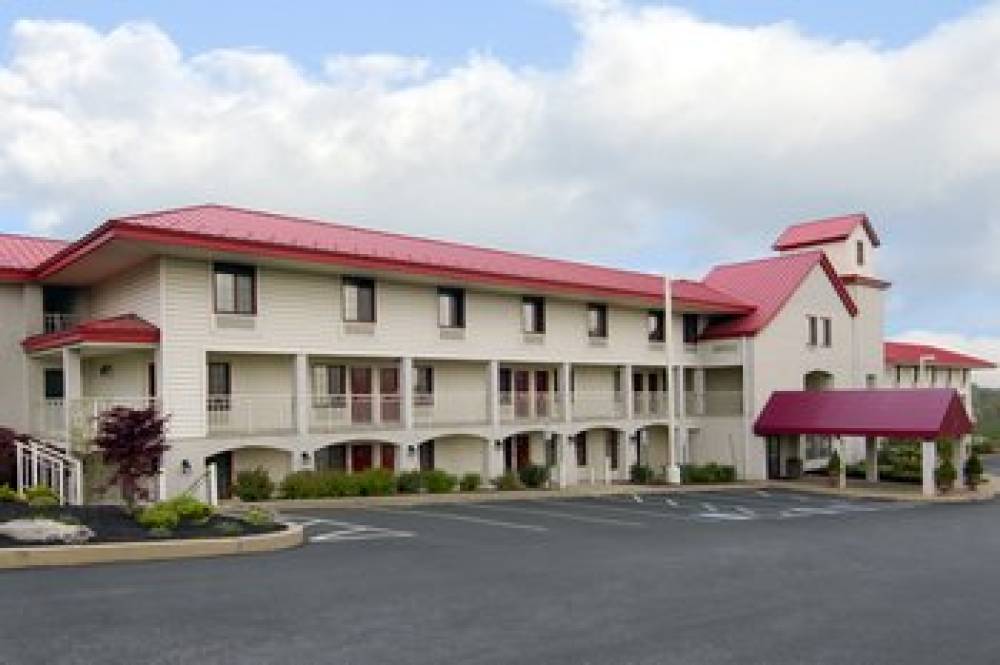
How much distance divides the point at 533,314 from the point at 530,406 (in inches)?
138

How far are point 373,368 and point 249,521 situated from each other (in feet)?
46.2

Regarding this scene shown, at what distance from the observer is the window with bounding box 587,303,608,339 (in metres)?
37.1

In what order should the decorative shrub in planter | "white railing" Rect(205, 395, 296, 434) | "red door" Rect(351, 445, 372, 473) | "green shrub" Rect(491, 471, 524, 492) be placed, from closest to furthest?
"white railing" Rect(205, 395, 296, 434) < "green shrub" Rect(491, 471, 524, 492) < "red door" Rect(351, 445, 372, 473) < the decorative shrub in planter

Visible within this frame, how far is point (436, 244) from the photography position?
35.4 meters

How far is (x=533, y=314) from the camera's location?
3500 centimetres

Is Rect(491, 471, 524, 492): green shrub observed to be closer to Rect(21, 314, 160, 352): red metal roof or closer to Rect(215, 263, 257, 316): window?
Rect(215, 263, 257, 316): window

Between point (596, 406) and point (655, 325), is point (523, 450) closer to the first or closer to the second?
point (596, 406)

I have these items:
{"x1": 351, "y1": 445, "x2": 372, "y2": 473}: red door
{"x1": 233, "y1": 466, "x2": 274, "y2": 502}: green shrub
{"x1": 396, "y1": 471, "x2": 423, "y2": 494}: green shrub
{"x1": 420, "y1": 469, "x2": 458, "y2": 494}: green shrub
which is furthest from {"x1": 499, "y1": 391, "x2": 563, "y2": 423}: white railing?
{"x1": 233, "y1": 466, "x2": 274, "y2": 502}: green shrub

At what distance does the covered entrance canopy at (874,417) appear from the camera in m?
35.1

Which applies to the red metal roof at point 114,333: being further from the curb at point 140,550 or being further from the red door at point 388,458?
the curb at point 140,550

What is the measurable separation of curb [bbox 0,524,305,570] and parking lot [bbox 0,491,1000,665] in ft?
1.40

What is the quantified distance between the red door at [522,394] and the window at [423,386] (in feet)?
11.2

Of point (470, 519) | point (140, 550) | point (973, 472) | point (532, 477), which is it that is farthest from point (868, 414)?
point (140, 550)

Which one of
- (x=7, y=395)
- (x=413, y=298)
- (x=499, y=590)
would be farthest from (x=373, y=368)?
(x=499, y=590)
